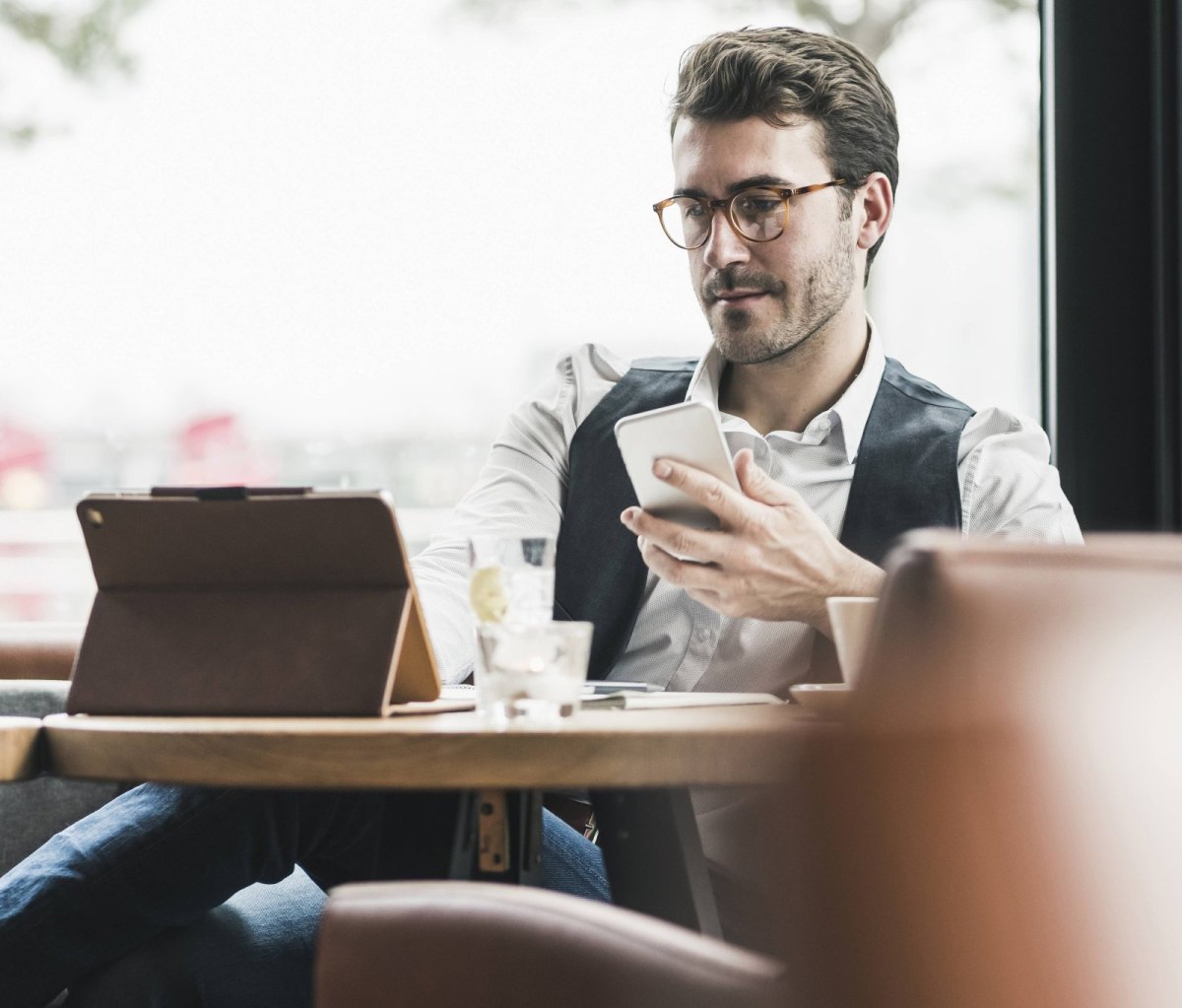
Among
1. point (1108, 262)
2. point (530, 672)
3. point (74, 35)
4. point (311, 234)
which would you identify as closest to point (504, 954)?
point (530, 672)

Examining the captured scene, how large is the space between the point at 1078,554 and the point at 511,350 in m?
2.82

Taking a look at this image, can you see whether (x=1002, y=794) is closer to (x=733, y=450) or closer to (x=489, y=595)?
(x=489, y=595)

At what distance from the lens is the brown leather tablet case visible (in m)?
0.95

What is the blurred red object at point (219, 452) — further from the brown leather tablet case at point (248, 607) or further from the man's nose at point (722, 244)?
the brown leather tablet case at point (248, 607)

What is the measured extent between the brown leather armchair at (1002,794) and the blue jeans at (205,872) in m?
0.71

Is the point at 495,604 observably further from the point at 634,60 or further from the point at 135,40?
the point at 135,40

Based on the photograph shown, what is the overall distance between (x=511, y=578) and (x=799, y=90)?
1.05m

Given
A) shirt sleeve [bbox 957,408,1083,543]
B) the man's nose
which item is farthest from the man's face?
shirt sleeve [bbox 957,408,1083,543]

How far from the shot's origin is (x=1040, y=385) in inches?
95.5

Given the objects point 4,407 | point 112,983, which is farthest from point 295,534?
point 4,407

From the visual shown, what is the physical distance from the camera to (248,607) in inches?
39.5

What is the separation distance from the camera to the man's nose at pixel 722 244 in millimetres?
1742

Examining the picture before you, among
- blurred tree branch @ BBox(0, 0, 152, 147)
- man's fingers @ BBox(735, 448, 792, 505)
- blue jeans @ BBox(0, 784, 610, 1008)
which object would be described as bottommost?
blue jeans @ BBox(0, 784, 610, 1008)

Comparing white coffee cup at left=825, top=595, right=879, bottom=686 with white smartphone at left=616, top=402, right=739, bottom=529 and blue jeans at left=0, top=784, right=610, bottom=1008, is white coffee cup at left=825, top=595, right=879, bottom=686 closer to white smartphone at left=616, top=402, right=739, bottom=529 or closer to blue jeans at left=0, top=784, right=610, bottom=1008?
white smartphone at left=616, top=402, right=739, bottom=529
